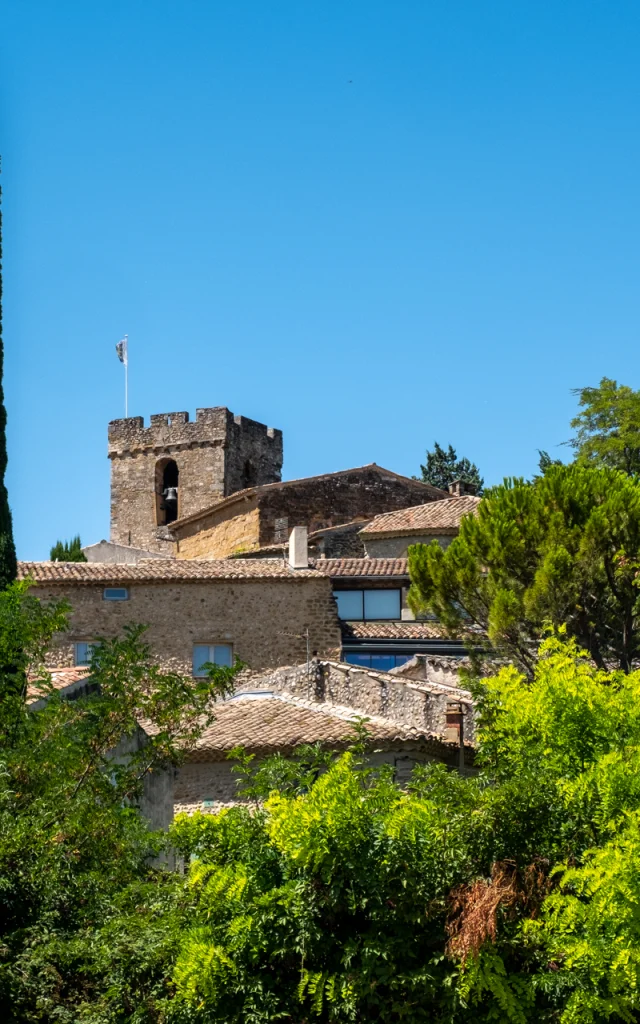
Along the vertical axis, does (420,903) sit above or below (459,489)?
below

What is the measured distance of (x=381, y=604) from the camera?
116 feet

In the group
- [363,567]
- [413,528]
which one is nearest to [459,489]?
[413,528]

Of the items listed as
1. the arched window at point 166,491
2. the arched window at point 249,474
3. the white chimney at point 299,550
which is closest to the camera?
the white chimney at point 299,550

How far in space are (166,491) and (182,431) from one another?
285 centimetres

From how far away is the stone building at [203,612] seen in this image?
32.1m

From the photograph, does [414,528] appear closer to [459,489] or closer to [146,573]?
[146,573]

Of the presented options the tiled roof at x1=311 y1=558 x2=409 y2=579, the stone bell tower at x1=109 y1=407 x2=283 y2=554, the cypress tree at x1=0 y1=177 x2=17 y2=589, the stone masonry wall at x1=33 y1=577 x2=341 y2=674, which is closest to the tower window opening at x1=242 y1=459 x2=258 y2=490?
the stone bell tower at x1=109 y1=407 x2=283 y2=554

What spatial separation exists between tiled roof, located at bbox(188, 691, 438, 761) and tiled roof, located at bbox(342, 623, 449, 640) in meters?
8.84

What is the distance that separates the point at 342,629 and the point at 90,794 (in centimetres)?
2108

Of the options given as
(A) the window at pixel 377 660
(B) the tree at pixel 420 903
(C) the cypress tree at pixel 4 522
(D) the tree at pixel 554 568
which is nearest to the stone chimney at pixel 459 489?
(A) the window at pixel 377 660

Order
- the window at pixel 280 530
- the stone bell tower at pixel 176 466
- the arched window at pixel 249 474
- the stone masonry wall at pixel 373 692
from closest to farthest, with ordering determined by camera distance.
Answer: the stone masonry wall at pixel 373 692
the window at pixel 280 530
the stone bell tower at pixel 176 466
the arched window at pixel 249 474

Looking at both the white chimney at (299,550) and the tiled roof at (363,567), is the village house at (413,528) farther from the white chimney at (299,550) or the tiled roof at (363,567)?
the white chimney at (299,550)

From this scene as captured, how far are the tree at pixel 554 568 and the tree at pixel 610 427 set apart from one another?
1545 cm

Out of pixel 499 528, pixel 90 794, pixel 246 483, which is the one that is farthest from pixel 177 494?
pixel 90 794
